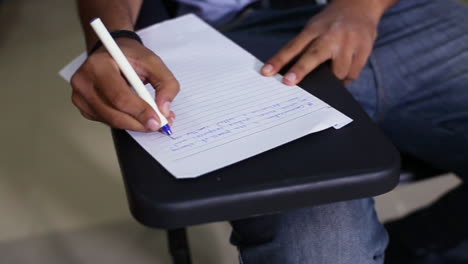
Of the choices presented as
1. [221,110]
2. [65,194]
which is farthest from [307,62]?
[65,194]

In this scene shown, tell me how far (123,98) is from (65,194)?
39.2 inches

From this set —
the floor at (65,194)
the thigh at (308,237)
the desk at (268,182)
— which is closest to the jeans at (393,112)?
the thigh at (308,237)

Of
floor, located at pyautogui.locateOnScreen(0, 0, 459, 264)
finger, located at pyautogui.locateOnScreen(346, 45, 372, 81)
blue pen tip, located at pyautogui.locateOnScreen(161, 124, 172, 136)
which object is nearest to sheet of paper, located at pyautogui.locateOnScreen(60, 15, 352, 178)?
blue pen tip, located at pyautogui.locateOnScreen(161, 124, 172, 136)

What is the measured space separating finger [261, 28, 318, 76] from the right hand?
0.42 feet

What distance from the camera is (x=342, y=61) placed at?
0.72m

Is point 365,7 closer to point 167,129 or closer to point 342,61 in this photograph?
point 342,61

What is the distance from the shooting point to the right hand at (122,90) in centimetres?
56

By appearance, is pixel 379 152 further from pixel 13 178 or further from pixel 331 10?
pixel 13 178

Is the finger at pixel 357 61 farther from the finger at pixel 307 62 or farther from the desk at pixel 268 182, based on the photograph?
the desk at pixel 268 182

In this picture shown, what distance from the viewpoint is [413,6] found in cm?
91

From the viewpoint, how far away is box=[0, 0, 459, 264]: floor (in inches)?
52.3

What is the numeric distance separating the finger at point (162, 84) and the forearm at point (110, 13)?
Result: 0.17 metres

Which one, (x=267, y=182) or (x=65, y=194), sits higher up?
(x=267, y=182)

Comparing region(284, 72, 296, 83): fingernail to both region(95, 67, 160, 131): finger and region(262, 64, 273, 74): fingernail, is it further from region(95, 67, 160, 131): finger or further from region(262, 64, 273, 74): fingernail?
region(95, 67, 160, 131): finger
